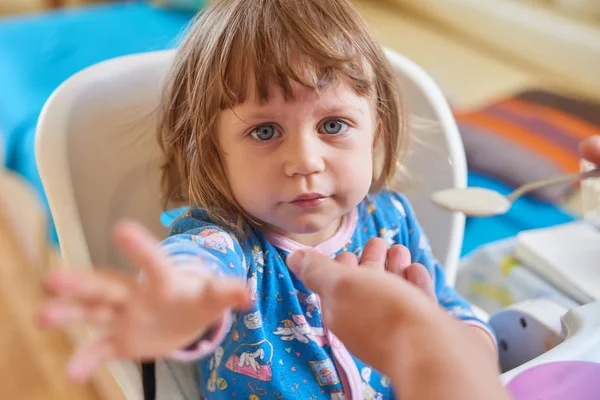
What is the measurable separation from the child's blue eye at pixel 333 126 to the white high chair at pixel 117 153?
0.17 metres

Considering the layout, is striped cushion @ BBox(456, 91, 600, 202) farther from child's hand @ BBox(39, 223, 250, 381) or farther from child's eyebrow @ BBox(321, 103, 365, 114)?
child's hand @ BBox(39, 223, 250, 381)

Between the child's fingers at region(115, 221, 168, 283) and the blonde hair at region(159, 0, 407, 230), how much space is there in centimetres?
19

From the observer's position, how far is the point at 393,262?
0.41m

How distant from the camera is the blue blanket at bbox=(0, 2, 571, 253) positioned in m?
1.07

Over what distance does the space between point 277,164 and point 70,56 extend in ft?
3.32

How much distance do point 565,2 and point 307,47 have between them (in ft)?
4.09

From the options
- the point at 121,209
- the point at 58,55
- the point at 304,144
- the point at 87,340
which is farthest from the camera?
the point at 58,55

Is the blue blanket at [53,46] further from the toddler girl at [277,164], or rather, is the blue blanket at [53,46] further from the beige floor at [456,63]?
the toddler girl at [277,164]

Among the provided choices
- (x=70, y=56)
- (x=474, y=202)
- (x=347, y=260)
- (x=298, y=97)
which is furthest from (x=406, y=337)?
(x=70, y=56)

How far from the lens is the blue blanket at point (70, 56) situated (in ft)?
3.50

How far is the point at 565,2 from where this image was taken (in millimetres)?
1454

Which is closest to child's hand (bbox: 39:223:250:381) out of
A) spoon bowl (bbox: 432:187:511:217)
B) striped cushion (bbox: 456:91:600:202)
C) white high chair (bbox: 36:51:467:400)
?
white high chair (bbox: 36:51:467:400)

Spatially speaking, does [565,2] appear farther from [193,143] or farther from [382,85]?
[193,143]

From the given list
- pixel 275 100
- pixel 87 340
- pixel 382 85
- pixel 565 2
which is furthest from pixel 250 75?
pixel 565 2
